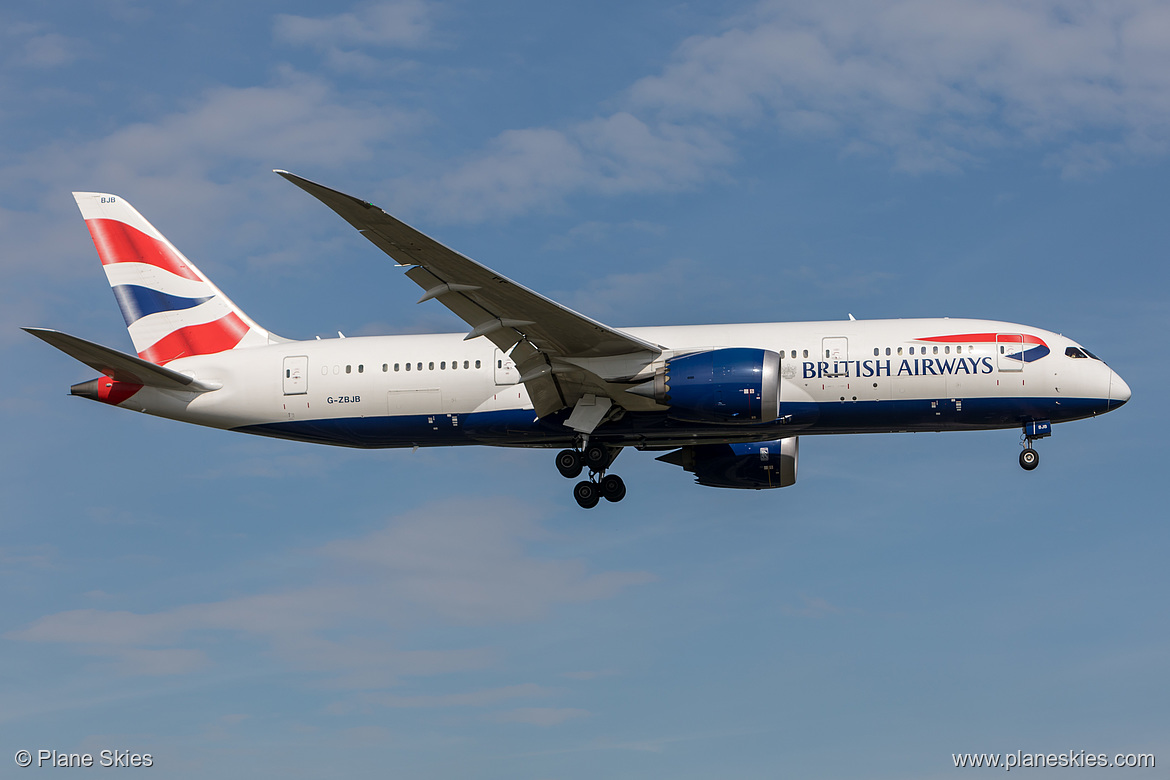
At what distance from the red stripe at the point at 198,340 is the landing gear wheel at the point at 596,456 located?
1124 cm

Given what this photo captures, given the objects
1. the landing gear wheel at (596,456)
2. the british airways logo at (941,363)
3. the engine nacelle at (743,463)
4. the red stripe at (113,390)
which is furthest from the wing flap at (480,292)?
the red stripe at (113,390)

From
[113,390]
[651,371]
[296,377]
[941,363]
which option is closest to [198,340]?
[113,390]

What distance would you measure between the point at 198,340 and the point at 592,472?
12.6 m

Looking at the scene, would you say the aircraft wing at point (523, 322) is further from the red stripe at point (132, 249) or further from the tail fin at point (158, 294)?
the red stripe at point (132, 249)

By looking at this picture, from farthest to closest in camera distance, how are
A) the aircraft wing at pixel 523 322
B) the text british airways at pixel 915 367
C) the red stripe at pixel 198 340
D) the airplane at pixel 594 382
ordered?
the red stripe at pixel 198 340 → the text british airways at pixel 915 367 → the airplane at pixel 594 382 → the aircraft wing at pixel 523 322

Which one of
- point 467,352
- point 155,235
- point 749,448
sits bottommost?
point 749,448

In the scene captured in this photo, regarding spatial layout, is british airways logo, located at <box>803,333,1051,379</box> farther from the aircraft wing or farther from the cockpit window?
the aircraft wing

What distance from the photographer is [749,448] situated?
3762 centimetres

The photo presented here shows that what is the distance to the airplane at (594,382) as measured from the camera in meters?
30.9

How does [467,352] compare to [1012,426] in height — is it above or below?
above

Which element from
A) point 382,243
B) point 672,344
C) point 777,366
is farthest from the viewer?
point 672,344

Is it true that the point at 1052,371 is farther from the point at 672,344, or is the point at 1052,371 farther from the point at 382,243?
the point at 382,243

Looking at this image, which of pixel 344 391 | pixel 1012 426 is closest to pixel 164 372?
pixel 344 391

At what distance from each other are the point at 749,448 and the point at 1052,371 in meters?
9.31
